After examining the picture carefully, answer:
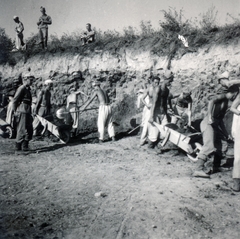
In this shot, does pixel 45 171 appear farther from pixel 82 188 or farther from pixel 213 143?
pixel 213 143

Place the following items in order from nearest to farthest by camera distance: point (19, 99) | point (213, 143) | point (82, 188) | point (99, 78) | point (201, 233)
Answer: point (201, 233) < point (82, 188) < point (213, 143) < point (19, 99) < point (99, 78)

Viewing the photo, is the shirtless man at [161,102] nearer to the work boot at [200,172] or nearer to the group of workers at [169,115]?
the group of workers at [169,115]

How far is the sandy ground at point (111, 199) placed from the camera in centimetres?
286

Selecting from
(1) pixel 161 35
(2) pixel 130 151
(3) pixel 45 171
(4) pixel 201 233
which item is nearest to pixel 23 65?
(1) pixel 161 35

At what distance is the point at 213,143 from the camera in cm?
486

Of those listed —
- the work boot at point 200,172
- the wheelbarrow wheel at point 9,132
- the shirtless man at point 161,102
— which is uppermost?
the shirtless man at point 161,102

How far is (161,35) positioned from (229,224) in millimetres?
9523

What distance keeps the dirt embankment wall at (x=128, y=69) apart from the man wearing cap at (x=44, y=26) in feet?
2.35

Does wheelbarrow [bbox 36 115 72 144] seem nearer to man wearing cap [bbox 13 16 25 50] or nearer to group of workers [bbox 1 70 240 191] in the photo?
group of workers [bbox 1 70 240 191]

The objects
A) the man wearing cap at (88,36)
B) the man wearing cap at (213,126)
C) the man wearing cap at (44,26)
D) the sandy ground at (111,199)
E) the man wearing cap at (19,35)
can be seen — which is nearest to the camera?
the sandy ground at (111,199)

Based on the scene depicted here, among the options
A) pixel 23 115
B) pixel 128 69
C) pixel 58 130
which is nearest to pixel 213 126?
pixel 23 115

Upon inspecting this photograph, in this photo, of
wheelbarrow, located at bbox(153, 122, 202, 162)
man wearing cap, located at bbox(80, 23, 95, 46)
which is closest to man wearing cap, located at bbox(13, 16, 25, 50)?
man wearing cap, located at bbox(80, 23, 95, 46)

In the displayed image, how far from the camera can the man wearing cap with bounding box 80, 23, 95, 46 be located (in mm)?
12766

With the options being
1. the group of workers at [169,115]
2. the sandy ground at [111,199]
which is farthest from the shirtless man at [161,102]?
the sandy ground at [111,199]
